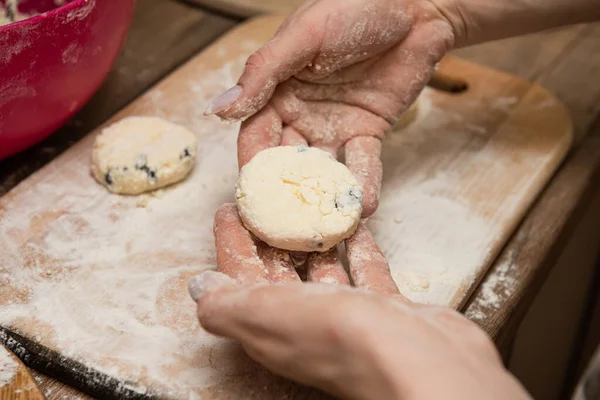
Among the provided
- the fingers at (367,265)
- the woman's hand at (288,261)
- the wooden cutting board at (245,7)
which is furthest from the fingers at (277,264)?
the wooden cutting board at (245,7)

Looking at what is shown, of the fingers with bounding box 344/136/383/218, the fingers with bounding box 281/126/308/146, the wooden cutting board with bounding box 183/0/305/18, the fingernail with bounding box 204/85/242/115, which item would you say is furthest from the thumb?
the wooden cutting board with bounding box 183/0/305/18

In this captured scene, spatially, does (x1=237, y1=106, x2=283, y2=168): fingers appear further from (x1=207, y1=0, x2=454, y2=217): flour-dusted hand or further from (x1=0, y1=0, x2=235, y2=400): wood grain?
(x1=0, y1=0, x2=235, y2=400): wood grain

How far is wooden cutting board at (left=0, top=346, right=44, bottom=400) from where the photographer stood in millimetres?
963

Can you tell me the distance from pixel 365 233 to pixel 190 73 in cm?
80

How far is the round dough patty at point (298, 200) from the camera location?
110 cm

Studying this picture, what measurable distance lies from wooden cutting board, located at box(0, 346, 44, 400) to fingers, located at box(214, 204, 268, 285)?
0.34m

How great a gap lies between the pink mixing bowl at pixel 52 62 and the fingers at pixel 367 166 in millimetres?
589

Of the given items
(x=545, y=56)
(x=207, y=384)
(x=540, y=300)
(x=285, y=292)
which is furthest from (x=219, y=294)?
(x=545, y=56)

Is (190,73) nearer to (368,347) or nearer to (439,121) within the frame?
(439,121)

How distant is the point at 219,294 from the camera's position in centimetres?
89

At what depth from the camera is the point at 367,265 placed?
1098mm

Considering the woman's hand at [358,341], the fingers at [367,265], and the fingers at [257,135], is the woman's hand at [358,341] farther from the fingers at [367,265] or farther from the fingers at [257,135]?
the fingers at [257,135]

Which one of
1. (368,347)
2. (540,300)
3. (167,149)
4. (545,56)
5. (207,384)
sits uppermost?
(368,347)

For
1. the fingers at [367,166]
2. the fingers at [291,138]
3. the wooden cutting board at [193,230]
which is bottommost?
the wooden cutting board at [193,230]
